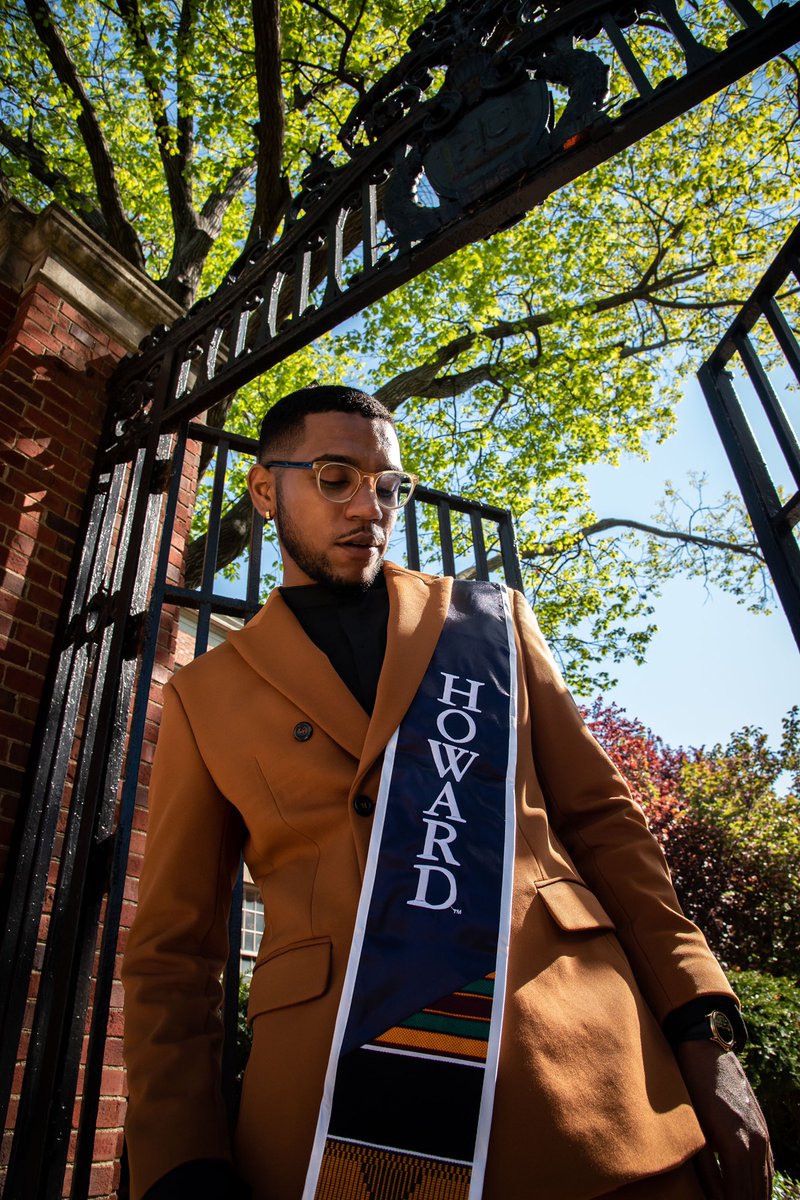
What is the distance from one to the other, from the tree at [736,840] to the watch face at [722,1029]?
42.2ft

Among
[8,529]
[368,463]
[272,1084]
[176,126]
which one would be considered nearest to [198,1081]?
[272,1084]

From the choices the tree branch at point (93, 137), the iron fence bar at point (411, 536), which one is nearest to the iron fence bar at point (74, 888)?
the iron fence bar at point (411, 536)

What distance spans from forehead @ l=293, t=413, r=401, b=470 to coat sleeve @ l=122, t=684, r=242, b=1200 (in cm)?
70

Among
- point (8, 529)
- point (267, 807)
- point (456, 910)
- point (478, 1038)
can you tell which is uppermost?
point (8, 529)

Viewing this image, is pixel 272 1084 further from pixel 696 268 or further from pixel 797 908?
pixel 797 908

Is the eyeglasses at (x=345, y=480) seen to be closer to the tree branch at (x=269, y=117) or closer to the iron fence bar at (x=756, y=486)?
the iron fence bar at (x=756, y=486)

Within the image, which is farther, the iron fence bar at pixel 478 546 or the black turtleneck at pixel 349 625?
the iron fence bar at pixel 478 546

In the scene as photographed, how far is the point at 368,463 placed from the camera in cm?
192

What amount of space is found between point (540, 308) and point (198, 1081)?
36.8 feet

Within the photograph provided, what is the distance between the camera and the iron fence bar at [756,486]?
124 inches

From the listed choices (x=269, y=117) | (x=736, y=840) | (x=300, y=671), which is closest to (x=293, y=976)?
(x=300, y=671)

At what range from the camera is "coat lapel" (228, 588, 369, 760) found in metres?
1.53

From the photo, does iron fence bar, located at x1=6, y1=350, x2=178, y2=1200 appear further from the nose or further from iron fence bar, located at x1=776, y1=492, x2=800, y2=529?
iron fence bar, located at x1=776, y1=492, x2=800, y2=529

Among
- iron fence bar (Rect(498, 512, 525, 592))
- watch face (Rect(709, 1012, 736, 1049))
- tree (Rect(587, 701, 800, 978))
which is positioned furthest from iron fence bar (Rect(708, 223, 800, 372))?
tree (Rect(587, 701, 800, 978))
